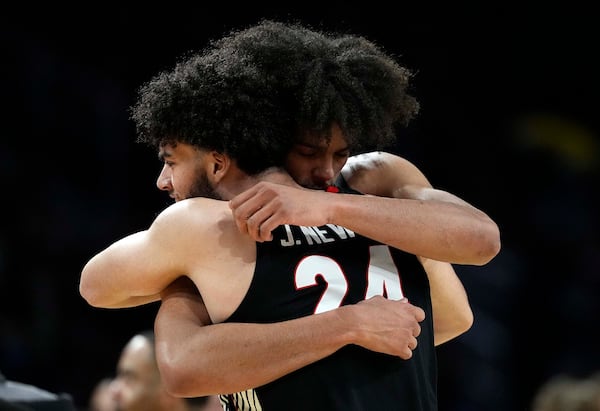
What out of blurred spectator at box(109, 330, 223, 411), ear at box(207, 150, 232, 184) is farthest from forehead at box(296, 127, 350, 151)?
blurred spectator at box(109, 330, 223, 411)

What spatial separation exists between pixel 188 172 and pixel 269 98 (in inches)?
12.2

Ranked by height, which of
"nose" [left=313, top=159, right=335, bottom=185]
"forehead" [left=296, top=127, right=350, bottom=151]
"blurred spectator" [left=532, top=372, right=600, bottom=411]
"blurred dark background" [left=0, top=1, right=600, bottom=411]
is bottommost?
"blurred spectator" [left=532, top=372, right=600, bottom=411]

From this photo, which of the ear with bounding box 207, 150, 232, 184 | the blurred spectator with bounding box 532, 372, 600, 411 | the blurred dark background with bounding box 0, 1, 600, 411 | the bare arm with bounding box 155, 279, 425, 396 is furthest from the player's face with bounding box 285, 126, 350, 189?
the blurred dark background with bounding box 0, 1, 600, 411

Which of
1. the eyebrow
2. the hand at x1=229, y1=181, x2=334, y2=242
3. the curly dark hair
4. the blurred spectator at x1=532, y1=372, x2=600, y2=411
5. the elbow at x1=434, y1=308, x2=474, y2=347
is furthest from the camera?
the blurred spectator at x1=532, y1=372, x2=600, y2=411

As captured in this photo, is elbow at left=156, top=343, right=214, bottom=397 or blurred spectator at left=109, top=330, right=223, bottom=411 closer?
elbow at left=156, top=343, right=214, bottom=397

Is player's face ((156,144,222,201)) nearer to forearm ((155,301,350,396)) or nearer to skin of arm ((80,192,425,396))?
skin of arm ((80,192,425,396))

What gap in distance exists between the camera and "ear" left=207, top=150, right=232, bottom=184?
2680 mm

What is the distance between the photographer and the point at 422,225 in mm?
2535

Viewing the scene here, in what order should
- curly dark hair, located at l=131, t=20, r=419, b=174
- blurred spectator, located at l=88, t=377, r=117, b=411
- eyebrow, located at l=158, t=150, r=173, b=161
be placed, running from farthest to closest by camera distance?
1. blurred spectator, located at l=88, t=377, r=117, b=411
2. eyebrow, located at l=158, t=150, r=173, b=161
3. curly dark hair, located at l=131, t=20, r=419, b=174

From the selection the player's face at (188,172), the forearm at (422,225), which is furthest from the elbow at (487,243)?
the player's face at (188,172)

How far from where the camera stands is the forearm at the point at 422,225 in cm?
249

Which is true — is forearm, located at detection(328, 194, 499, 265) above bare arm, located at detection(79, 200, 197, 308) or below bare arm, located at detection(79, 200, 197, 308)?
below

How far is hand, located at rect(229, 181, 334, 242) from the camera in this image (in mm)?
2398

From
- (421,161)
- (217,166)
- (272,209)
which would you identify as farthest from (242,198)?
(421,161)
